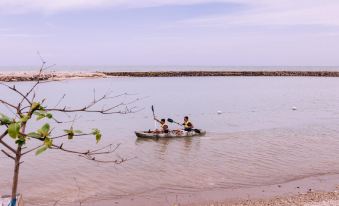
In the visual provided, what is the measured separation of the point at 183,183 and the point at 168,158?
4.93m

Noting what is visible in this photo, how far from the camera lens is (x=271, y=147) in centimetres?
2284

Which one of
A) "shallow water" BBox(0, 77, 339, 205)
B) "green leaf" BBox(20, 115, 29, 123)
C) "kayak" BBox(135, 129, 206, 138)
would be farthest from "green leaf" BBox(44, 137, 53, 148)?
"kayak" BBox(135, 129, 206, 138)

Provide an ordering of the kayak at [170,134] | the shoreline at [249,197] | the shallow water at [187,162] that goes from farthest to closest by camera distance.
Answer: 1. the kayak at [170,134]
2. the shallow water at [187,162]
3. the shoreline at [249,197]

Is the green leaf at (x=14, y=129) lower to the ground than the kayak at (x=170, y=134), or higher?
higher

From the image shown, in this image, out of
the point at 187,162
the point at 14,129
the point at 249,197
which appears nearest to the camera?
the point at 14,129

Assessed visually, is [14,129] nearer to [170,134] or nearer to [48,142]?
[48,142]

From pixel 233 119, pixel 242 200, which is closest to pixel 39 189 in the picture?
pixel 242 200

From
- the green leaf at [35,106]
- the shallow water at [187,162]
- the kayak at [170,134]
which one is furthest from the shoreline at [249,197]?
the kayak at [170,134]

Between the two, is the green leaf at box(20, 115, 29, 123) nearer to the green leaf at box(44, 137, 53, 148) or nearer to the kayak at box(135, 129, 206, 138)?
the green leaf at box(44, 137, 53, 148)

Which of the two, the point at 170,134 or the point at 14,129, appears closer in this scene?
the point at 14,129

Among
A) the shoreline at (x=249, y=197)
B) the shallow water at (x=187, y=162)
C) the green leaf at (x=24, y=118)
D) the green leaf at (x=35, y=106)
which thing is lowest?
the shallow water at (x=187, y=162)

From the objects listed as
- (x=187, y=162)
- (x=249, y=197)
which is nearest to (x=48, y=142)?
(x=249, y=197)

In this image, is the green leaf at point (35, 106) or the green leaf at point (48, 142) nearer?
the green leaf at point (48, 142)

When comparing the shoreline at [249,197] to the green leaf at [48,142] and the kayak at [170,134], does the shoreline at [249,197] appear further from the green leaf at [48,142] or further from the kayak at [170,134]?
the kayak at [170,134]
